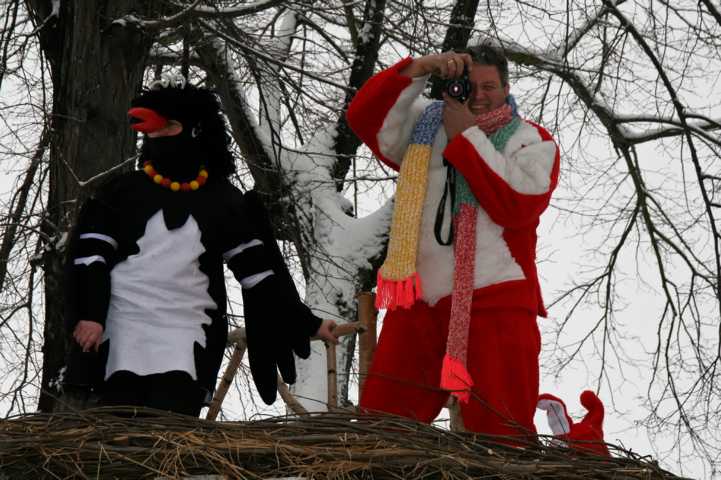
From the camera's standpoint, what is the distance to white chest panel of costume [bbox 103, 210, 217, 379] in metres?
3.68

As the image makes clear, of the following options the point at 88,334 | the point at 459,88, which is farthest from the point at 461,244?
the point at 88,334

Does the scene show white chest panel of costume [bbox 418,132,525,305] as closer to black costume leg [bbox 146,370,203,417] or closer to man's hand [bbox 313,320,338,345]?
man's hand [bbox 313,320,338,345]

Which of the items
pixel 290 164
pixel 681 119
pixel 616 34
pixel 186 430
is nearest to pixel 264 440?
pixel 186 430

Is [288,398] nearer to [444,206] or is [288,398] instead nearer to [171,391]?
[171,391]

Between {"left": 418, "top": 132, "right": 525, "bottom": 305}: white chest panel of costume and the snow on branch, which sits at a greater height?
the snow on branch

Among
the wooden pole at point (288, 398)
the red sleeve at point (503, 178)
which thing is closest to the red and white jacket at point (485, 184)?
the red sleeve at point (503, 178)

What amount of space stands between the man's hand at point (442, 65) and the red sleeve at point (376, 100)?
0.03 m

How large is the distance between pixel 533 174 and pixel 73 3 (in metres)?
2.52

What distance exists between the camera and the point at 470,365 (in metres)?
3.76

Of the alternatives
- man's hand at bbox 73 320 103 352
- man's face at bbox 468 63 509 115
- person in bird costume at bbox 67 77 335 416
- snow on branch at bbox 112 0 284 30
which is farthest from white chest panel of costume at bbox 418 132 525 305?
snow on branch at bbox 112 0 284 30

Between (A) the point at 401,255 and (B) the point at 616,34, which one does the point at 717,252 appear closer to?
(B) the point at 616,34

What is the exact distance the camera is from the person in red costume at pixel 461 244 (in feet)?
12.2

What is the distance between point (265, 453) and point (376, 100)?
1.65 metres

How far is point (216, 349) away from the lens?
12.6 ft
